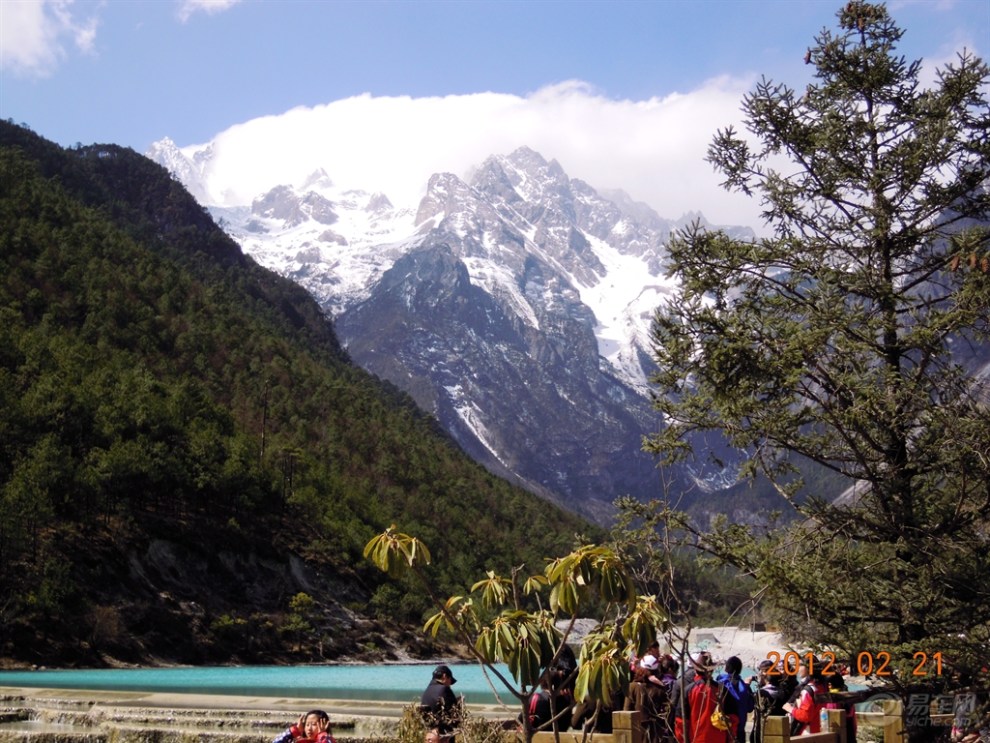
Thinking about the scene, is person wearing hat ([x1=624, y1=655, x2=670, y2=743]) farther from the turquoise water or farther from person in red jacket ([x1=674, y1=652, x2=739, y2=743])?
the turquoise water

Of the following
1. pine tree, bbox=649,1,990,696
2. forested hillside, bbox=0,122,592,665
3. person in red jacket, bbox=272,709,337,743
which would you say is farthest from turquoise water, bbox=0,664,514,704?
person in red jacket, bbox=272,709,337,743

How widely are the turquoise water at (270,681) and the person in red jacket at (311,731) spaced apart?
17.4 m

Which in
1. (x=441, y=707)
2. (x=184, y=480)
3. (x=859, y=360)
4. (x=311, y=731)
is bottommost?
(x=311, y=731)

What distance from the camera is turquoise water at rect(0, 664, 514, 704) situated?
31.5m

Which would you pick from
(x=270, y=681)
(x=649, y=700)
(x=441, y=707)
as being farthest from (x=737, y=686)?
(x=270, y=681)

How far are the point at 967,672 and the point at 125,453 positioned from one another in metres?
54.6

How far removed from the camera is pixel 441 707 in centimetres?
954

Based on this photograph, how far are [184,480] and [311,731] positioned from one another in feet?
185

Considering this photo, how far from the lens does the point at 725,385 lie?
1241 cm

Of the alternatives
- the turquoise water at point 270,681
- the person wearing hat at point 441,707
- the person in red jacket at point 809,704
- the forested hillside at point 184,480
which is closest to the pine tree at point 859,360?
the person in red jacket at point 809,704

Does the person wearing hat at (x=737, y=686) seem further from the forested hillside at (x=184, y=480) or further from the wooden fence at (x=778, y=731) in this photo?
the forested hillside at (x=184, y=480)

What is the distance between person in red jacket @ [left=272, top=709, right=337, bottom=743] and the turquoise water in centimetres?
1735

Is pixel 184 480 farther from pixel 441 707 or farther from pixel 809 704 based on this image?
pixel 809 704

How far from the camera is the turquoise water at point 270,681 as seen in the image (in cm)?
3155
